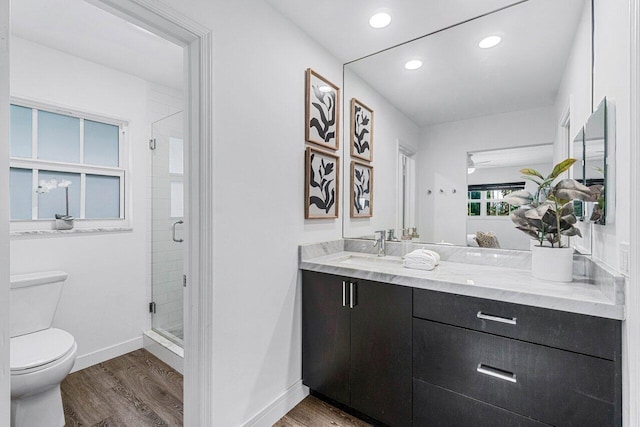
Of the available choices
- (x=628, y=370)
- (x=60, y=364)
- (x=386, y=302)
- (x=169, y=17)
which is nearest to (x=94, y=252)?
(x=60, y=364)

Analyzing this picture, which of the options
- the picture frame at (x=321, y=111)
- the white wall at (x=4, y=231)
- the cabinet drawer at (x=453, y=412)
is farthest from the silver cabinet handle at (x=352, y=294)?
the white wall at (x=4, y=231)

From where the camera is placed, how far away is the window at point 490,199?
168cm

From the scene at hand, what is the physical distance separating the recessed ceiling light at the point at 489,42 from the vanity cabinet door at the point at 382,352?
1.53 metres

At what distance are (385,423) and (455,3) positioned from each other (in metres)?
2.34

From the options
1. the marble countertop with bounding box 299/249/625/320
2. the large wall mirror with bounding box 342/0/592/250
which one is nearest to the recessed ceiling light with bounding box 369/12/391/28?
the large wall mirror with bounding box 342/0/592/250

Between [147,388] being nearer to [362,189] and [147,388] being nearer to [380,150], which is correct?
[362,189]

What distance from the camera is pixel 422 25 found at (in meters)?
1.84

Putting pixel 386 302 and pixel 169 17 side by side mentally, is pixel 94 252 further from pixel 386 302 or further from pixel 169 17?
pixel 386 302

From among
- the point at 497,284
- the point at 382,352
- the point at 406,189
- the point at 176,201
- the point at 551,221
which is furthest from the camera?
the point at 176,201

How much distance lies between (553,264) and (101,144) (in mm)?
3229

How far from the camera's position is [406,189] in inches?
84.1

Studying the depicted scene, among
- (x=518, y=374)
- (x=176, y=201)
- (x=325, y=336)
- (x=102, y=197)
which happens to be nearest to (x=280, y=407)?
(x=325, y=336)

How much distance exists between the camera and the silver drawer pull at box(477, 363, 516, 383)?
4.02 feet

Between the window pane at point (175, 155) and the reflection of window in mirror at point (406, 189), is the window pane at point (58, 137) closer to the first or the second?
the window pane at point (175, 155)
